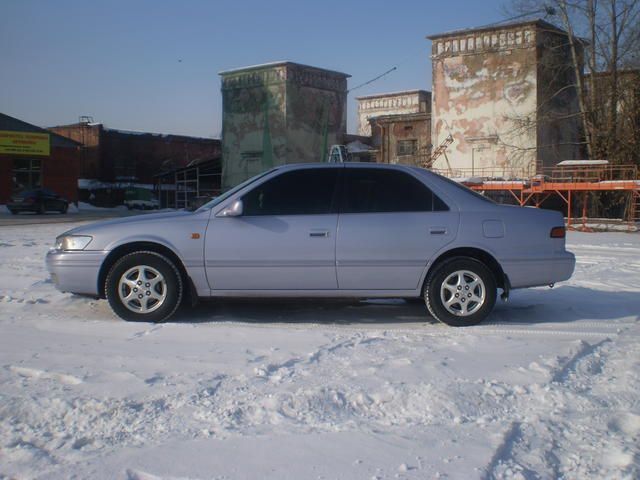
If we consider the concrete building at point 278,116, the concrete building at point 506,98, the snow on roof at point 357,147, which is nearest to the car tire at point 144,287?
the concrete building at point 506,98

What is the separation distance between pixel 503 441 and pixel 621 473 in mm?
567

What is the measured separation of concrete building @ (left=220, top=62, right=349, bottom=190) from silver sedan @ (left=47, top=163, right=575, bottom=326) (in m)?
30.4

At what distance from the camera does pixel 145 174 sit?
168 feet

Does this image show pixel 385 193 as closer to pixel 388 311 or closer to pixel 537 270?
pixel 388 311

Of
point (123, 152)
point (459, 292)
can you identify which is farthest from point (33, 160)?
point (459, 292)

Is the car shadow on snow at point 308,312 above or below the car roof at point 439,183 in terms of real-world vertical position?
below

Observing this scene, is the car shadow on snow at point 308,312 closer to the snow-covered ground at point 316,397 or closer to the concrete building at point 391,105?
the snow-covered ground at point 316,397

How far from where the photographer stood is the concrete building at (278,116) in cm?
3622

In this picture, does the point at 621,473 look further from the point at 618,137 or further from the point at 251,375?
the point at 618,137

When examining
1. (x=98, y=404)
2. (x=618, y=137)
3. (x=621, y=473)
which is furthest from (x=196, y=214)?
(x=618, y=137)

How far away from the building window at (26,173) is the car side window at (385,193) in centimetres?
3647

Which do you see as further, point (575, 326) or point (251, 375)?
point (575, 326)

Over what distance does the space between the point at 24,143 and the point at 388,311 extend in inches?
1399

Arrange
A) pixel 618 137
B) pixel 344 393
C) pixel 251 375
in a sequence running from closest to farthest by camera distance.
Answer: pixel 344 393 → pixel 251 375 → pixel 618 137
